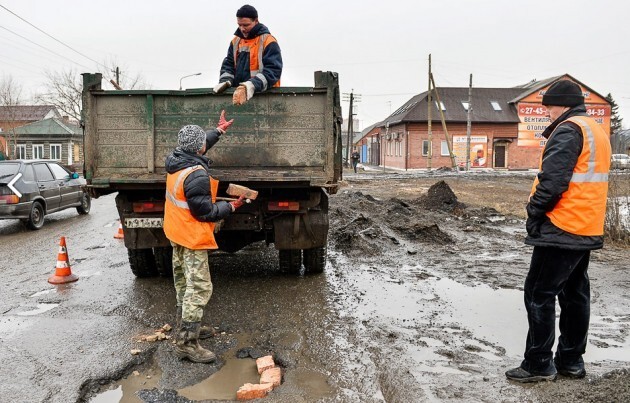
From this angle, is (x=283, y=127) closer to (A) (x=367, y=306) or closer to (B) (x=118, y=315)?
(A) (x=367, y=306)

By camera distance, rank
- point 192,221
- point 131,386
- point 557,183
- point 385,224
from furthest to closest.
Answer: point 385,224 → point 192,221 → point 131,386 → point 557,183

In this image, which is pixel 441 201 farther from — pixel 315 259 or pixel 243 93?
pixel 243 93

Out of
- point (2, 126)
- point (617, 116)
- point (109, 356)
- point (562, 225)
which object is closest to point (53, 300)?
point (109, 356)

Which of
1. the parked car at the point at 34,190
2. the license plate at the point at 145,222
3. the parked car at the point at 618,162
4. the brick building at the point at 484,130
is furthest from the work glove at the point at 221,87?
the brick building at the point at 484,130

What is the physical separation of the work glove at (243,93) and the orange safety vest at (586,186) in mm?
3139

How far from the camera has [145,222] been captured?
552 cm

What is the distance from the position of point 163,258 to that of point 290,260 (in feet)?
5.04

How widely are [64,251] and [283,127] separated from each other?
3.29 m

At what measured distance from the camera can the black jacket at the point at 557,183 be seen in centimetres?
334

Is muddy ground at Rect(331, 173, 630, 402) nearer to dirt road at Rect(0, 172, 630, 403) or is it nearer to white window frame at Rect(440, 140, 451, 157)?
dirt road at Rect(0, 172, 630, 403)

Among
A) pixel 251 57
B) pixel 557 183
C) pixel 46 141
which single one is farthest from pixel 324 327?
pixel 46 141

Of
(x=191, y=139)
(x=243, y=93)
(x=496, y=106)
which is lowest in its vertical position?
(x=191, y=139)

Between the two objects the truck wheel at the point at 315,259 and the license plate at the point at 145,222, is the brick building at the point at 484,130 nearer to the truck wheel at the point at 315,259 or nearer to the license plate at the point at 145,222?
the truck wheel at the point at 315,259

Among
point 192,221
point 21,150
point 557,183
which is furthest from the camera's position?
point 21,150
